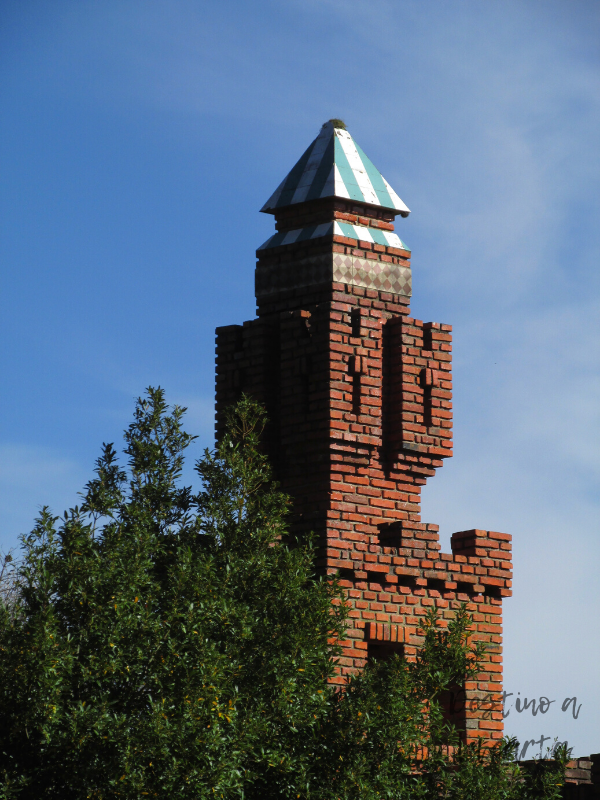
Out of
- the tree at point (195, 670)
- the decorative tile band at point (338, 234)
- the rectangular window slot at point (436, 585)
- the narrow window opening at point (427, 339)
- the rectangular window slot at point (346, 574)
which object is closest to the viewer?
the tree at point (195, 670)

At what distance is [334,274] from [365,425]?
1828mm

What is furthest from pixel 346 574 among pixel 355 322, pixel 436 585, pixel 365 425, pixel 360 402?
pixel 355 322

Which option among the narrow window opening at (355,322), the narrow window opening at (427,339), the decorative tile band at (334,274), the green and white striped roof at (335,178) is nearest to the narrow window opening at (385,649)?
the narrow window opening at (355,322)

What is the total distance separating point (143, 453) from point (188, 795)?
12.1 feet

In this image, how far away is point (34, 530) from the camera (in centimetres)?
1088

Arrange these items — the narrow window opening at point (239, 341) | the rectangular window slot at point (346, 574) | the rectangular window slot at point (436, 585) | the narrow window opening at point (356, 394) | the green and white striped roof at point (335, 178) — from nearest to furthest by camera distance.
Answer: the rectangular window slot at point (346, 574)
the rectangular window slot at point (436, 585)
the narrow window opening at point (356, 394)
the green and white striped roof at point (335, 178)
the narrow window opening at point (239, 341)

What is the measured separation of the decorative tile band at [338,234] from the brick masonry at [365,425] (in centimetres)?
10

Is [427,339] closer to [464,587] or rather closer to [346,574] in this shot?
[464,587]

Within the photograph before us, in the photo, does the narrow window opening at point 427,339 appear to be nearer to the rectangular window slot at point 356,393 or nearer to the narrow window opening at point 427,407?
the narrow window opening at point 427,407

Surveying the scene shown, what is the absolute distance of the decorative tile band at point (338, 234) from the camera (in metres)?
14.8

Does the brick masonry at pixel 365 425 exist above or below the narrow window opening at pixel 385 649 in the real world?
above

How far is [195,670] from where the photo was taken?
10.0 meters

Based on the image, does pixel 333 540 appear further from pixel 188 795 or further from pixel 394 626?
pixel 188 795

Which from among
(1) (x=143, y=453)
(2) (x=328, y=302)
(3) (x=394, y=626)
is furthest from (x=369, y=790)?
(2) (x=328, y=302)
